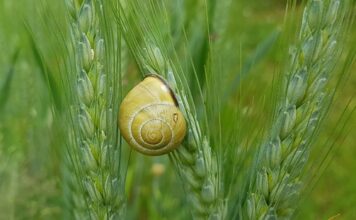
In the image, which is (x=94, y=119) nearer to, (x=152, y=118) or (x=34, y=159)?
(x=152, y=118)

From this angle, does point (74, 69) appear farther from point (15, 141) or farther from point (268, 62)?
point (268, 62)

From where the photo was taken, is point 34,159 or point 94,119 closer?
point 94,119

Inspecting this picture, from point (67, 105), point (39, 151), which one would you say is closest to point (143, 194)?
point (39, 151)

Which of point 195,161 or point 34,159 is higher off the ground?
point 195,161

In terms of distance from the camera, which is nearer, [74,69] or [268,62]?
[74,69]

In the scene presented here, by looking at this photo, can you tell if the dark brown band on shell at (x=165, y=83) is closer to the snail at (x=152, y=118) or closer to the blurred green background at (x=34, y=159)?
the snail at (x=152, y=118)

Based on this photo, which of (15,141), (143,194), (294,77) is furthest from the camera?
(143,194)

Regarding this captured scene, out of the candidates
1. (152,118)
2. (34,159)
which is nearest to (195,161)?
(152,118)
